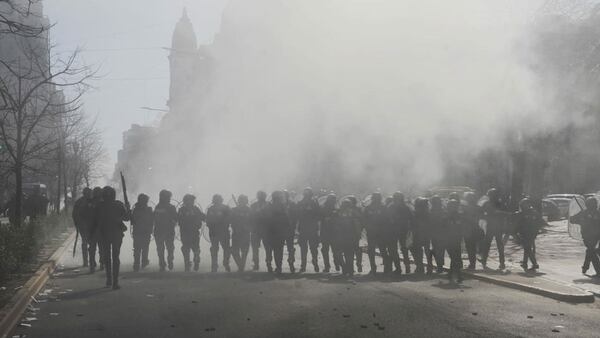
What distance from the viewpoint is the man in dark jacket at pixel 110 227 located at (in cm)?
1077

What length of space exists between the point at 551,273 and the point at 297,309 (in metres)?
5.98

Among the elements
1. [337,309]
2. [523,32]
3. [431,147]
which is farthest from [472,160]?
[337,309]

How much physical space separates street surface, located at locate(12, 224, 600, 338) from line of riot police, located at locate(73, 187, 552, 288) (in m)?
0.81

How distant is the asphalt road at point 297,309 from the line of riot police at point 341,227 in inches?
34.0

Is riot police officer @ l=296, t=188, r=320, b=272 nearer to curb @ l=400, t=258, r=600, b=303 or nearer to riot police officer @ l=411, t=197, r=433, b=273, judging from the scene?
riot police officer @ l=411, t=197, r=433, b=273

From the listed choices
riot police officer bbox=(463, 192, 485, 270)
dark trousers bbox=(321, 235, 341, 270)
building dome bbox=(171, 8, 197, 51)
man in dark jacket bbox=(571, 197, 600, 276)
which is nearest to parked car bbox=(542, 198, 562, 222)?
riot police officer bbox=(463, 192, 485, 270)

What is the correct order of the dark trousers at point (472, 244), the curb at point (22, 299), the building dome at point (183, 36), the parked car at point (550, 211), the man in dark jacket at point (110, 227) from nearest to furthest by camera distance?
1. the curb at point (22, 299)
2. the man in dark jacket at point (110, 227)
3. the dark trousers at point (472, 244)
4. the parked car at point (550, 211)
5. the building dome at point (183, 36)

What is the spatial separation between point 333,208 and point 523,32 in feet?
21.4

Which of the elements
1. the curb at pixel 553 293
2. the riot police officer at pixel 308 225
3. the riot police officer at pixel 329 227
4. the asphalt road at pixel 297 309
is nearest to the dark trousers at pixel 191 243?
the asphalt road at pixel 297 309

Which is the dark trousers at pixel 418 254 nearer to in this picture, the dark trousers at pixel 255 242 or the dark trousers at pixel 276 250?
the dark trousers at pixel 276 250

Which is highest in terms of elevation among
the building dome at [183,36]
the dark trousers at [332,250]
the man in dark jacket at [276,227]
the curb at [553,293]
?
the building dome at [183,36]

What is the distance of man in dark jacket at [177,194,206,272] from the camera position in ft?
43.3

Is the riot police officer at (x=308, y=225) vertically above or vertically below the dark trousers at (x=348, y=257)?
above

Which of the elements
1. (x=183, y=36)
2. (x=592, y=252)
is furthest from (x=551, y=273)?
(x=183, y=36)
